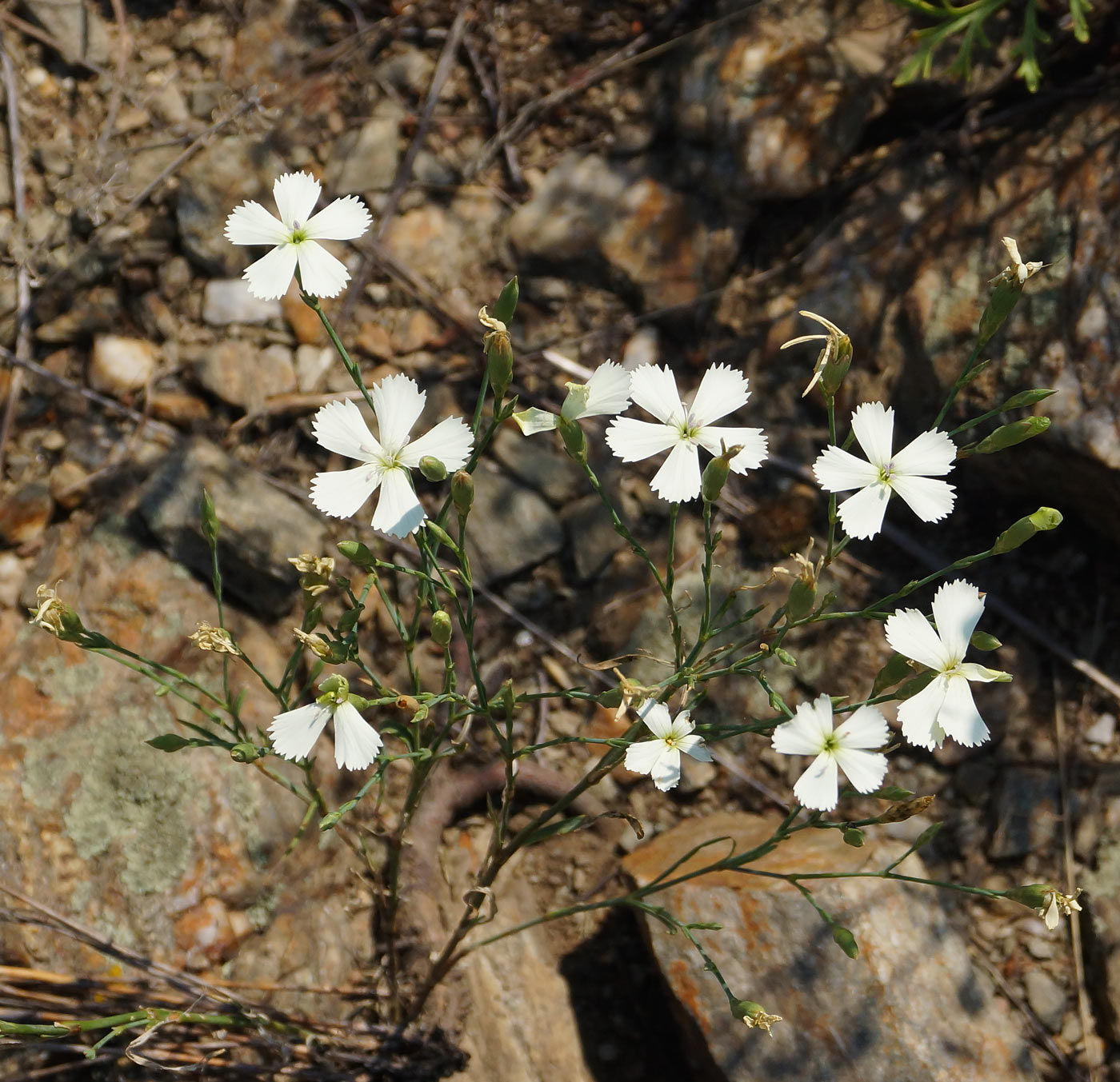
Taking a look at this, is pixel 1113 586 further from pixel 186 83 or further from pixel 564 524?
pixel 186 83

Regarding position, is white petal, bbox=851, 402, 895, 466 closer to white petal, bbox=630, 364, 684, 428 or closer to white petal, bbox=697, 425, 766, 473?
white petal, bbox=697, 425, 766, 473

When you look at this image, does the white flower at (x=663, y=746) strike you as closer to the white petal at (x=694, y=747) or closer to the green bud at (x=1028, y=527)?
the white petal at (x=694, y=747)

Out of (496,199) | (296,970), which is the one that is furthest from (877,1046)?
(496,199)

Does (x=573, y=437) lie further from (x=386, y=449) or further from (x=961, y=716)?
(x=961, y=716)

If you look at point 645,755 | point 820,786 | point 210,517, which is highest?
point 210,517

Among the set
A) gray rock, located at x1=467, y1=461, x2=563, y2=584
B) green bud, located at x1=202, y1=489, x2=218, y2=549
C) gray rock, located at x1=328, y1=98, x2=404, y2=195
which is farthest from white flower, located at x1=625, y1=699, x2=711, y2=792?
gray rock, located at x1=328, y1=98, x2=404, y2=195

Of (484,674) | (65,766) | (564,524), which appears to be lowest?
(65,766)

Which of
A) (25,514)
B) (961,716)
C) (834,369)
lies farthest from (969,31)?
(25,514)

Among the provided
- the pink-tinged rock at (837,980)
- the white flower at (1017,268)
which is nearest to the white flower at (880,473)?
the white flower at (1017,268)
